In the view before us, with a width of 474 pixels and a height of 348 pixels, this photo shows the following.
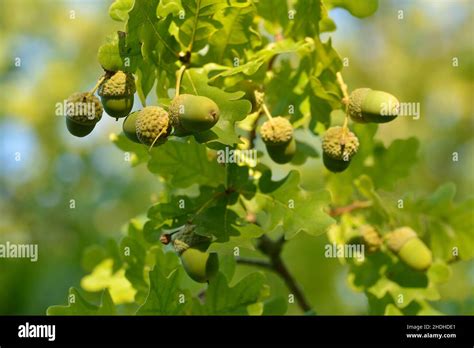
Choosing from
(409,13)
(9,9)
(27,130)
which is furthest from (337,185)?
(409,13)

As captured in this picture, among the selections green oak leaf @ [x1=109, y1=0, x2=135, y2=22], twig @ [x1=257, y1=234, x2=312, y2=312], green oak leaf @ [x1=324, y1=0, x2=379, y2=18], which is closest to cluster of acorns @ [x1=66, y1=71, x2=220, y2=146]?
green oak leaf @ [x1=109, y1=0, x2=135, y2=22]

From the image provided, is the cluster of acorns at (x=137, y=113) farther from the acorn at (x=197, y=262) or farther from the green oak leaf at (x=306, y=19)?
the green oak leaf at (x=306, y=19)

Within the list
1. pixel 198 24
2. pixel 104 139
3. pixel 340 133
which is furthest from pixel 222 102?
pixel 104 139

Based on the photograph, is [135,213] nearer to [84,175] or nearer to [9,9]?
[84,175]

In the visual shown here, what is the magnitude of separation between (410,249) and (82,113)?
1045 millimetres

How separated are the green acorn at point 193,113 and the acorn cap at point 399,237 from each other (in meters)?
0.82

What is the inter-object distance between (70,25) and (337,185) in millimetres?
6067

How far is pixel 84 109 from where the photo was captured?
155 centimetres

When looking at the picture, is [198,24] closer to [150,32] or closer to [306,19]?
[150,32]

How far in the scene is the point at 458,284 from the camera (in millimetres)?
4977

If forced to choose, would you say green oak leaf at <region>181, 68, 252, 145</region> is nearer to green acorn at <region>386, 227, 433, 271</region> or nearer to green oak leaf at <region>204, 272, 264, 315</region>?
green oak leaf at <region>204, 272, 264, 315</region>

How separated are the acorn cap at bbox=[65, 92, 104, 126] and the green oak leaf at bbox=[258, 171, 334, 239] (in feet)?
1.77

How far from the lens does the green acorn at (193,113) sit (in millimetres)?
1455

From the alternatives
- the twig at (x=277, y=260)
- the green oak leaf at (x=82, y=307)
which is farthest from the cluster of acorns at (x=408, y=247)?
the green oak leaf at (x=82, y=307)
